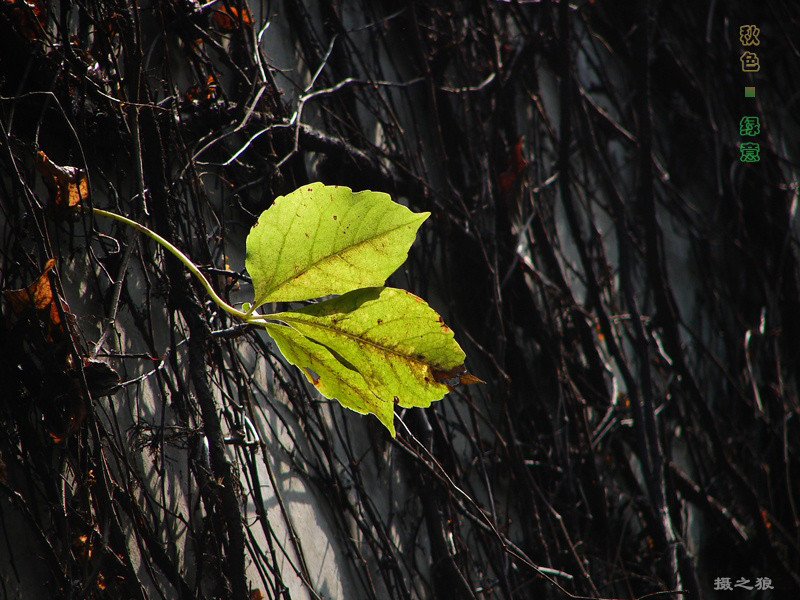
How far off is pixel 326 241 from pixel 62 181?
0.31 meters

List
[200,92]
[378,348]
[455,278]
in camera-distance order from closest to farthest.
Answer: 1. [378,348]
2. [200,92]
3. [455,278]

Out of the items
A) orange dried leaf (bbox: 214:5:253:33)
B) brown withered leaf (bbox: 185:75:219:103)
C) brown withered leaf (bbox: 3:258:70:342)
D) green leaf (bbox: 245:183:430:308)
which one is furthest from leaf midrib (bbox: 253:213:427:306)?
orange dried leaf (bbox: 214:5:253:33)

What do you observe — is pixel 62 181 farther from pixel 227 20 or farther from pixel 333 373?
pixel 227 20

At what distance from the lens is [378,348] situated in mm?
571

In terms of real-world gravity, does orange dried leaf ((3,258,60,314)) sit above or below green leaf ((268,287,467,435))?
above

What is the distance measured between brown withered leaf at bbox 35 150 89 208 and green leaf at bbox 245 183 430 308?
247 millimetres

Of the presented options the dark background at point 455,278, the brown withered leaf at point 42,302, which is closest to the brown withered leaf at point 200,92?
the dark background at point 455,278

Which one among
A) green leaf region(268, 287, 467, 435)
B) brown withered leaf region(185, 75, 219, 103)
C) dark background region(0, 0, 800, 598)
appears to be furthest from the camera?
brown withered leaf region(185, 75, 219, 103)

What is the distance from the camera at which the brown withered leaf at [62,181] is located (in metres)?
0.65

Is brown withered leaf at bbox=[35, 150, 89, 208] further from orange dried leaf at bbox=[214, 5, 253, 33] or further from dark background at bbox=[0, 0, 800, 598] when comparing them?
orange dried leaf at bbox=[214, 5, 253, 33]

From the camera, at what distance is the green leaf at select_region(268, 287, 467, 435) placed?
57 cm

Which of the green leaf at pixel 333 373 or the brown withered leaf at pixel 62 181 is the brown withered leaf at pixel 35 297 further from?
the green leaf at pixel 333 373

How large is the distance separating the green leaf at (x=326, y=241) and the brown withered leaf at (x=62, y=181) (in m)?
0.25

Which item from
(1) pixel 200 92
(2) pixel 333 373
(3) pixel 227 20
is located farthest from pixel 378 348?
(3) pixel 227 20
